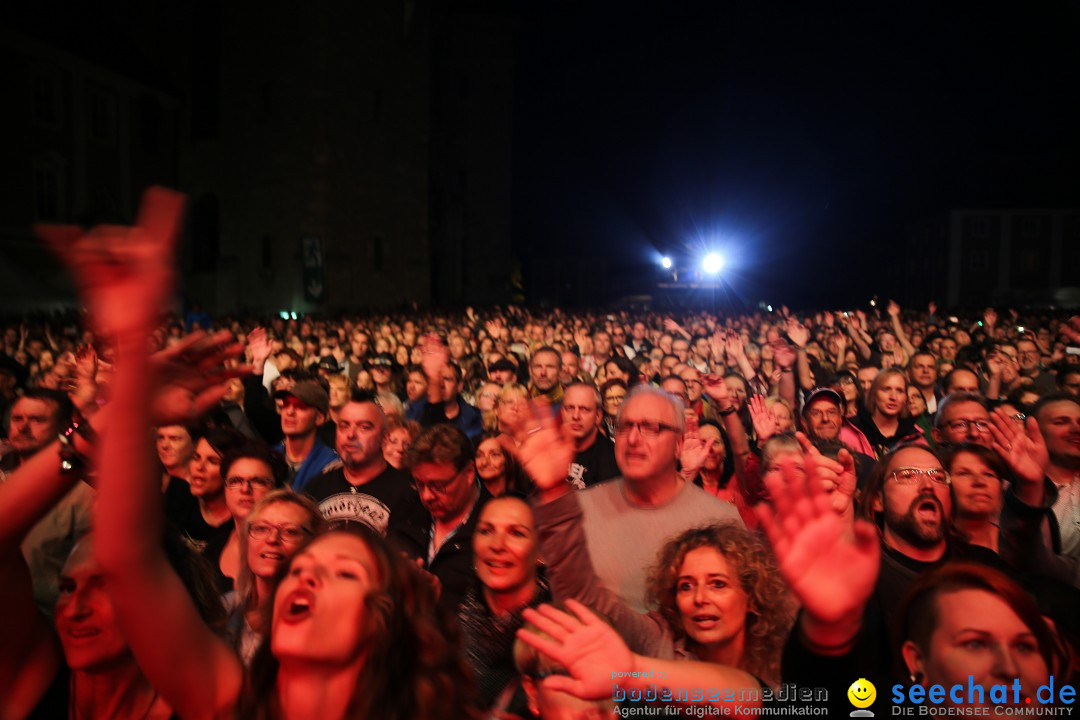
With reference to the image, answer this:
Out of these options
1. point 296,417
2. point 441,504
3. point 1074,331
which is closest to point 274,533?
point 441,504

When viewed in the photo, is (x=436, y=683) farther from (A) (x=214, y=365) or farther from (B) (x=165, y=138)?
(B) (x=165, y=138)

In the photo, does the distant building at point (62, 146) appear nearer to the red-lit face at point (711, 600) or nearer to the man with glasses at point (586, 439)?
the man with glasses at point (586, 439)

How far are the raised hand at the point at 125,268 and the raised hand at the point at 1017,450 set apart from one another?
3319 millimetres

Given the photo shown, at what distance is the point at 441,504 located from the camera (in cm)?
459

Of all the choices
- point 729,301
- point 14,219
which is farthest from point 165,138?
point 729,301

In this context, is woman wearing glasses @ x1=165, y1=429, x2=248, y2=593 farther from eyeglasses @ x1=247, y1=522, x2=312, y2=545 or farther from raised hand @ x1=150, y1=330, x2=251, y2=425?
raised hand @ x1=150, y1=330, x2=251, y2=425

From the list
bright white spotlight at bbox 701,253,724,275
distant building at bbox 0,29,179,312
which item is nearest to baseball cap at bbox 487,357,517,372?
distant building at bbox 0,29,179,312

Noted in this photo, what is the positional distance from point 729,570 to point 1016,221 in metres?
66.6

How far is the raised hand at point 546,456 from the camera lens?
326 cm

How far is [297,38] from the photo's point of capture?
35.5 m

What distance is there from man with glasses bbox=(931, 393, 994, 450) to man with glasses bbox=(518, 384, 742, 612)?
5.95ft

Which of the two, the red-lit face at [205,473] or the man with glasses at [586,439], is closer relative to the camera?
the red-lit face at [205,473]

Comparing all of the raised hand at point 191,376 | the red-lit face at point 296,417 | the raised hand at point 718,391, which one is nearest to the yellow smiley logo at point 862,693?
the raised hand at point 191,376

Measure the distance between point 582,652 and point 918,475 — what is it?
211cm
